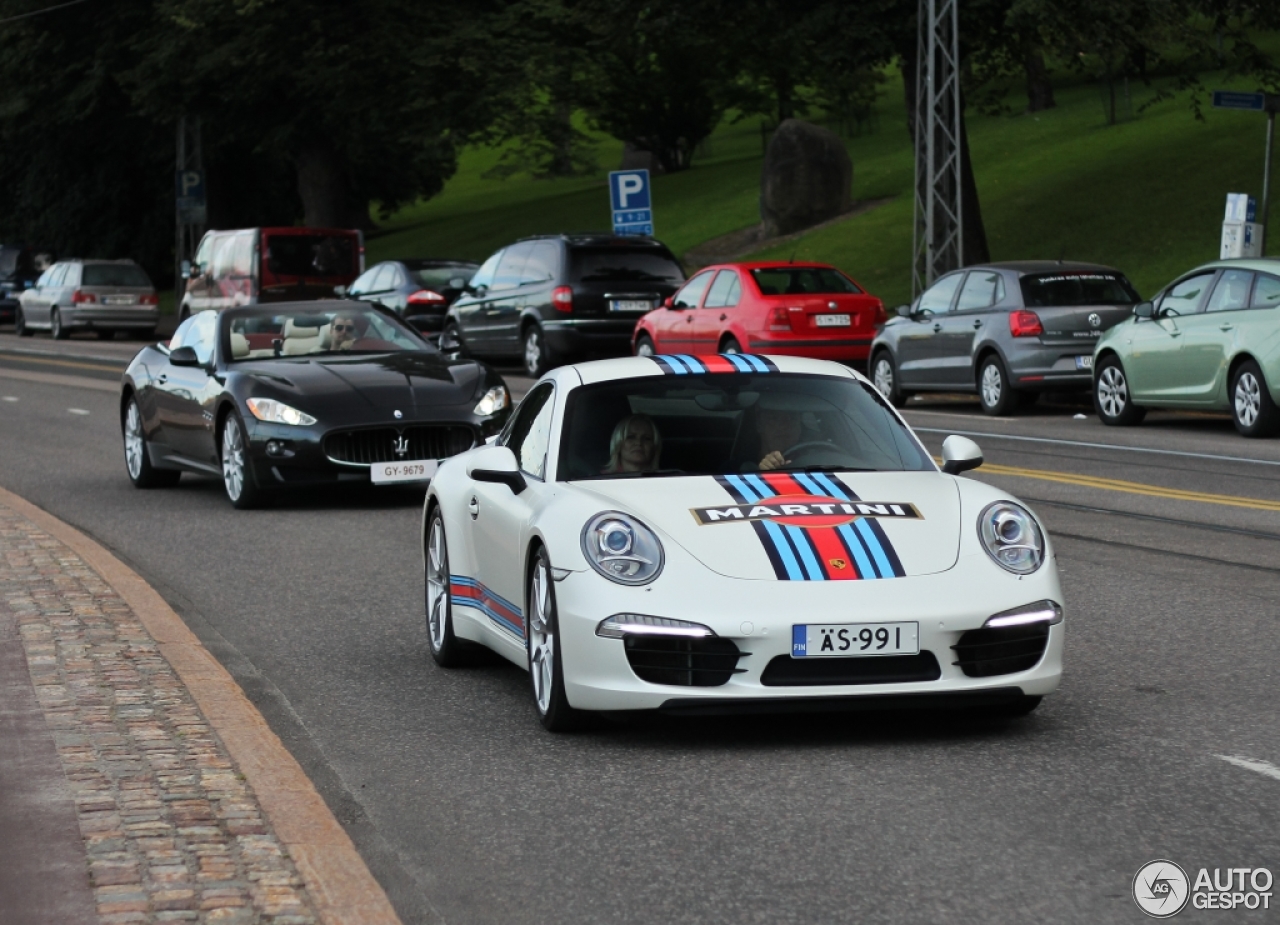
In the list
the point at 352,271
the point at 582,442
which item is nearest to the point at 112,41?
the point at 352,271

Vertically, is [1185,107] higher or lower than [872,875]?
higher

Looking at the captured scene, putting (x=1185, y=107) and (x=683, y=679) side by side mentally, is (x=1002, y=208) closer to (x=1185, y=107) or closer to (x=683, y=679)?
(x=1185, y=107)

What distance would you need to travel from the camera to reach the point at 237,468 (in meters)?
14.7

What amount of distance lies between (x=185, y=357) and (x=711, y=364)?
8.15m

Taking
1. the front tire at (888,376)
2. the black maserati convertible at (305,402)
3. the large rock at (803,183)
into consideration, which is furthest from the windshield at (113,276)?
the black maserati convertible at (305,402)

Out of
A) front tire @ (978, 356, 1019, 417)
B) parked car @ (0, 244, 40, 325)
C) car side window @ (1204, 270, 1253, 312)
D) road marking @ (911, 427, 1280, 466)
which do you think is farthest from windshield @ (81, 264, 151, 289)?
car side window @ (1204, 270, 1253, 312)

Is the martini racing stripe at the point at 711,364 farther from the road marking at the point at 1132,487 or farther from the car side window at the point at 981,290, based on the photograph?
the car side window at the point at 981,290

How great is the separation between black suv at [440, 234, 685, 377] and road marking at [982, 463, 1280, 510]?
482 inches

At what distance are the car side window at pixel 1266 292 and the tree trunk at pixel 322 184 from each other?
127 feet

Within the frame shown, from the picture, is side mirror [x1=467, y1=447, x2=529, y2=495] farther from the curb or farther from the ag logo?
the ag logo

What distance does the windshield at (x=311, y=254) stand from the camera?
1391 inches

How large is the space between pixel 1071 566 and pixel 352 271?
27.0m

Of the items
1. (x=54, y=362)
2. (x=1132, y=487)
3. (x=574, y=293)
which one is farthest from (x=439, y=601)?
(x=54, y=362)

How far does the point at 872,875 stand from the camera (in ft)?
17.1
